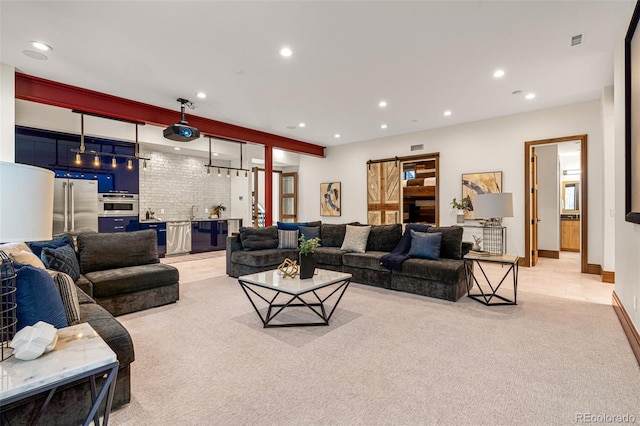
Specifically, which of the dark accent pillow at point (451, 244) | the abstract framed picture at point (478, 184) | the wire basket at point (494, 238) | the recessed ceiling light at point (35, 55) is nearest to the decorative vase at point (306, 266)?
the dark accent pillow at point (451, 244)

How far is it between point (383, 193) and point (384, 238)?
3014 millimetres

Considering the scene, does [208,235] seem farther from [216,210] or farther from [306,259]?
[306,259]

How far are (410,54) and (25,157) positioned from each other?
252 inches

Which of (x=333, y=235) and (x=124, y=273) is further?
(x=333, y=235)

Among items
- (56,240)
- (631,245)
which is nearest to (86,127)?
(56,240)

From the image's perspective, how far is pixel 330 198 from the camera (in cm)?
889

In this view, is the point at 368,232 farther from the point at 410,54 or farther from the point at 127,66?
the point at 127,66

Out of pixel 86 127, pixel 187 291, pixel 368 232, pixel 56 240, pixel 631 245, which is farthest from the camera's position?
pixel 86 127

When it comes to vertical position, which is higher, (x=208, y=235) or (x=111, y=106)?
(x=111, y=106)

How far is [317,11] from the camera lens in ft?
9.02

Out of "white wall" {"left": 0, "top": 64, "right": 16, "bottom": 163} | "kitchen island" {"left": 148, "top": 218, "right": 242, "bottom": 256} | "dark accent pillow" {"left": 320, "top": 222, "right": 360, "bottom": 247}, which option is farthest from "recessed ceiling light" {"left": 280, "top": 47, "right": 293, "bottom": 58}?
"kitchen island" {"left": 148, "top": 218, "right": 242, "bottom": 256}

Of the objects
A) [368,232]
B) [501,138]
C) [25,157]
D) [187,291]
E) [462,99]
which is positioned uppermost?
[462,99]

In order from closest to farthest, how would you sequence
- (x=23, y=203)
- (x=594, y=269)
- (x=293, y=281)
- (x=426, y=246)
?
(x=23, y=203)
(x=293, y=281)
(x=426, y=246)
(x=594, y=269)

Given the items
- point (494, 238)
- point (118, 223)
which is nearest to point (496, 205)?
point (494, 238)
